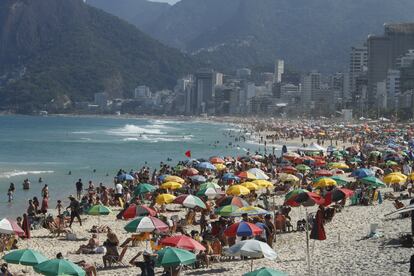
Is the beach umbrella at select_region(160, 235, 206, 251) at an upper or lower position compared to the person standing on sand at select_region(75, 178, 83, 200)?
upper

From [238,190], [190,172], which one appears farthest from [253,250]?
[190,172]

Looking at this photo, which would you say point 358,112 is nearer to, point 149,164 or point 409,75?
point 409,75

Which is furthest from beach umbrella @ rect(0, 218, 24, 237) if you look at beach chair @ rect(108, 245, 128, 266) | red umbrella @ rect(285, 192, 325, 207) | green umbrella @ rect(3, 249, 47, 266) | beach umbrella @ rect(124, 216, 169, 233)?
red umbrella @ rect(285, 192, 325, 207)

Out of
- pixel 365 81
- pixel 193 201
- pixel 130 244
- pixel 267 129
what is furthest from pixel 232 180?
pixel 365 81

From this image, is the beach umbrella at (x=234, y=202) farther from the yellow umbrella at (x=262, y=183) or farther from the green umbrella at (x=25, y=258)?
the green umbrella at (x=25, y=258)

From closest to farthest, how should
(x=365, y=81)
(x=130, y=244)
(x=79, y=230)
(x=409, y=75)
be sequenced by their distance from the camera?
(x=130, y=244) < (x=79, y=230) < (x=409, y=75) < (x=365, y=81)

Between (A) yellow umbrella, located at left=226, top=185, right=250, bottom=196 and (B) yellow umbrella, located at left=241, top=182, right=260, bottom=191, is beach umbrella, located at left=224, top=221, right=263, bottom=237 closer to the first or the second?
(A) yellow umbrella, located at left=226, top=185, right=250, bottom=196

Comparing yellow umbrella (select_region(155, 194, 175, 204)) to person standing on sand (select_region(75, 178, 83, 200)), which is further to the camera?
person standing on sand (select_region(75, 178, 83, 200))
